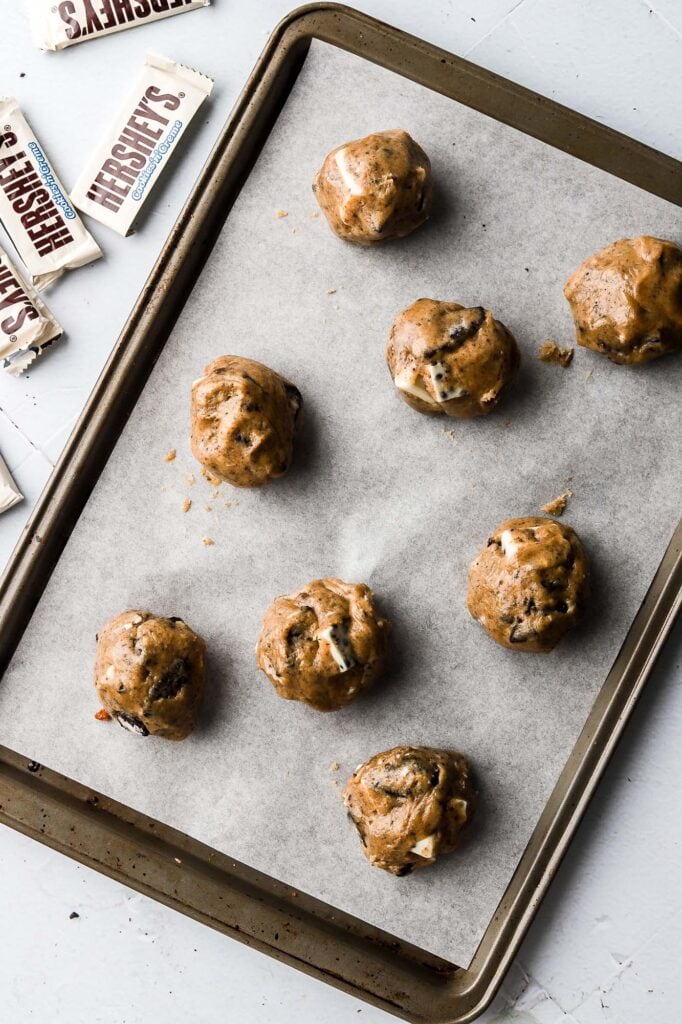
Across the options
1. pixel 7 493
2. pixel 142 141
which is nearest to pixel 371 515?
pixel 7 493

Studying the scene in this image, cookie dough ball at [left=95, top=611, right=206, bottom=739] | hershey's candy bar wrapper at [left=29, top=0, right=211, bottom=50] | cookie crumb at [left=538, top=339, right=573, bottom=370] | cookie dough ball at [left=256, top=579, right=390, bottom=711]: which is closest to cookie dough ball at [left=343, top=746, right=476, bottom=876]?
cookie dough ball at [left=256, top=579, right=390, bottom=711]

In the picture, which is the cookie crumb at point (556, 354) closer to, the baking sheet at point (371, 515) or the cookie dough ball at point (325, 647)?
the baking sheet at point (371, 515)

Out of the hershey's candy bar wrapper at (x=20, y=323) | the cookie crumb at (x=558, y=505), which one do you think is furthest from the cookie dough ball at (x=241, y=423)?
the cookie crumb at (x=558, y=505)

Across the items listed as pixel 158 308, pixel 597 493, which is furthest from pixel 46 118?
pixel 597 493

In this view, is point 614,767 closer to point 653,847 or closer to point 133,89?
point 653,847

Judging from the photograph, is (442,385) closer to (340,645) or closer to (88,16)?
(340,645)
